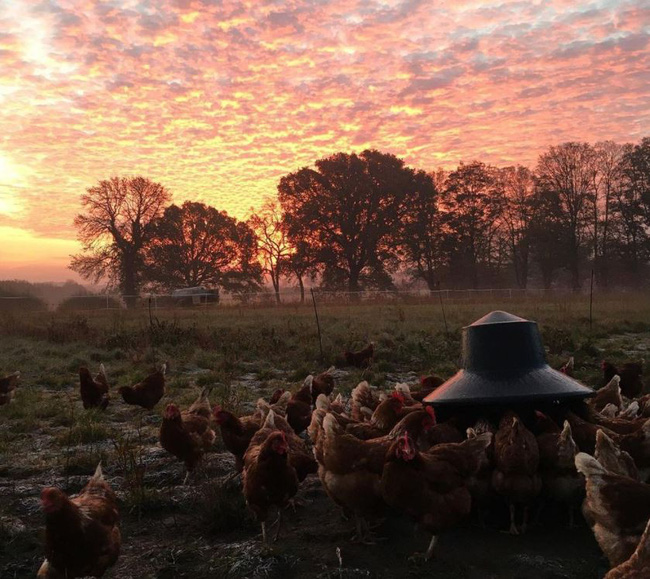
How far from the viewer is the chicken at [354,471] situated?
4316 mm

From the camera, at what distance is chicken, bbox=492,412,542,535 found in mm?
4176

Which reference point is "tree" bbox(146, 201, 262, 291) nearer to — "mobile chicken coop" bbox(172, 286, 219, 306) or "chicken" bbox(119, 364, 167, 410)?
"mobile chicken coop" bbox(172, 286, 219, 306)

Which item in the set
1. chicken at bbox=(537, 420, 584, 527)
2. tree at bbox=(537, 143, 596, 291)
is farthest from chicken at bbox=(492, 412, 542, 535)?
tree at bbox=(537, 143, 596, 291)

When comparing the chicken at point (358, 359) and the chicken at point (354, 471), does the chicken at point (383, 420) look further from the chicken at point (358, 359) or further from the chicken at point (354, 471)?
the chicken at point (358, 359)

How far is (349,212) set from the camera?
45.1 meters

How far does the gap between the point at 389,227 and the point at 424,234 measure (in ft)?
12.2

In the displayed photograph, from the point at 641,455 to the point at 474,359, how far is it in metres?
1.69

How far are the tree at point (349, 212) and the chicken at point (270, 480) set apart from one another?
4037 cm

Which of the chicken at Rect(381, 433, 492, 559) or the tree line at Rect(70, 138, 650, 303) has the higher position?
the tree line at Rect(70, 138, 650, 303)

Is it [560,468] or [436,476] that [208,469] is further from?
[560,468]

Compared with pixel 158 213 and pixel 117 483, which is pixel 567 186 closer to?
pixel 158 213

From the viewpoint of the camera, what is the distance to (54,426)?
8.12m

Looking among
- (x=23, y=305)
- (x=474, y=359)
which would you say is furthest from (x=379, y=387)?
(x=23, y=305)

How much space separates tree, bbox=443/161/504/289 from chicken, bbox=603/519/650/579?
4784cm
